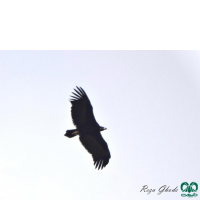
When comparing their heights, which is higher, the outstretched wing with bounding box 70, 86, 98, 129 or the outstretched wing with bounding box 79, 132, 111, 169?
the outstretched wing with bounding box 70, 86, 98, 129

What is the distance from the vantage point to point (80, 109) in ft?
46.0

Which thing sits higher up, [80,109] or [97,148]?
[80,109]

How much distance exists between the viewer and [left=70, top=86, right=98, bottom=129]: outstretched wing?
1399 cm

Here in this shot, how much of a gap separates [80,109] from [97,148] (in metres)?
1.85

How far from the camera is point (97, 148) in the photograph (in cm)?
1459

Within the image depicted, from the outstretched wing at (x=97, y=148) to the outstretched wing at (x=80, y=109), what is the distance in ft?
2.41

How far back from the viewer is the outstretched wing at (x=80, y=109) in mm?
13992

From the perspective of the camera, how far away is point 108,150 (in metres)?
14.6
